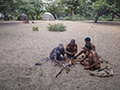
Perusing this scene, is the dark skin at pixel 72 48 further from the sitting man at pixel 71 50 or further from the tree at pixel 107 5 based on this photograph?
the tree at pixel 107 5

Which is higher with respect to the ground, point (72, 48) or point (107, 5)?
point (107, 5)

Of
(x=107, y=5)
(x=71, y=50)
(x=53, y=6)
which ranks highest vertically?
(x=53, y=6)

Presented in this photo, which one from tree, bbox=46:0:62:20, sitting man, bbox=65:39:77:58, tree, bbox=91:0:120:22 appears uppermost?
tree, bbox=46:0:62:20

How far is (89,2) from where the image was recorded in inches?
789

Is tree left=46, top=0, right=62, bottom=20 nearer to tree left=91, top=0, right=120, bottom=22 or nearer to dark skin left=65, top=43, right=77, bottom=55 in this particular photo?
tree left=91, top=0, right=120, bottom=22

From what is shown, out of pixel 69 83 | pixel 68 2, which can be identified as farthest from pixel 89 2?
pixel 69 83

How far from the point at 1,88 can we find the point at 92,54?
2544 millimetres

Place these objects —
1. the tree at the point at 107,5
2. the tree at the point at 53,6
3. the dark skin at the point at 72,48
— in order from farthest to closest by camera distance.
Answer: the tree at the point at 53,6
the tree at the point at 107,5
the dark skin at the point at 72,48

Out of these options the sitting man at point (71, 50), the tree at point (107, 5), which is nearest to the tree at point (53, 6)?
the tree at point (107, 5)

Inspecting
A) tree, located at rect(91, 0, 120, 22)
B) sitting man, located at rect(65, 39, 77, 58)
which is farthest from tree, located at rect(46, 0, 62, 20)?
sitting man, located at rect(65, 39, 77, 58)

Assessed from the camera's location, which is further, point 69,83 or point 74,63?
point 74,63

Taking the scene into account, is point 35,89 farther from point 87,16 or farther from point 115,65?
point 87,16

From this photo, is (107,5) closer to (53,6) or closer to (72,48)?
(72,48)

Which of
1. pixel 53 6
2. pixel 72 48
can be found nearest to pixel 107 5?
pixel 72 48
